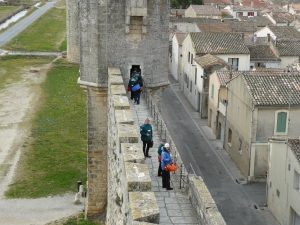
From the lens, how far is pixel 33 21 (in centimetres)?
10519

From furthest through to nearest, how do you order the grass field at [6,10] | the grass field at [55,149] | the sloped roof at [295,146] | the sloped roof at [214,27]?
the grass field at [6,10]
the sloped roof at [214,27]
the grass field at [55,149]
the sloped roof at [295,146]

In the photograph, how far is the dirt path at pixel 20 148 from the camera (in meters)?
25.4

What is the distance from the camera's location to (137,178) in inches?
472

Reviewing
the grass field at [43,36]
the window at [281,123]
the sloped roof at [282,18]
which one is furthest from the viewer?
the grass field at [43,36]


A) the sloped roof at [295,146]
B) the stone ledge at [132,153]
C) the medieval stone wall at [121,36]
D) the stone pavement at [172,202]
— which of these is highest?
the medieval stone wall at [121,36]

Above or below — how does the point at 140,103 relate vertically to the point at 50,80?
above

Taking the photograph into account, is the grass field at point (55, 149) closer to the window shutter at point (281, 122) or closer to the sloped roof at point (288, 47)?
the window shutter at point (281, 122)

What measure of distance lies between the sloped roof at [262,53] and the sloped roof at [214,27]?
13722mm

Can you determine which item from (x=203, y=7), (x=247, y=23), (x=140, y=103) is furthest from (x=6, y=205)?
(x=203, y=7)

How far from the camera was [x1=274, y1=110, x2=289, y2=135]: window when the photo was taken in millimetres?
31469

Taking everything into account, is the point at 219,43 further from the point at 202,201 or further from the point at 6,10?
the point at 6,10

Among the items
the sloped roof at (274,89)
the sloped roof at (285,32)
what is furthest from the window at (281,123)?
the sloped roof at (285,32)

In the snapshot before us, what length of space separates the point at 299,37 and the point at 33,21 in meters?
59.5

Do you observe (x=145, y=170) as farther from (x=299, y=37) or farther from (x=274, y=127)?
(x=299, y=37)
